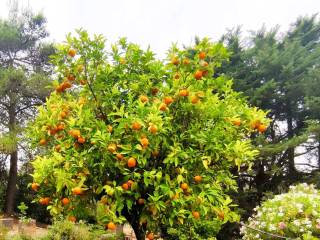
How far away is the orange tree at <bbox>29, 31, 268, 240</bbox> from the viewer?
13.9 feet

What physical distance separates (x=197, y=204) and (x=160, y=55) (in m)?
2.25

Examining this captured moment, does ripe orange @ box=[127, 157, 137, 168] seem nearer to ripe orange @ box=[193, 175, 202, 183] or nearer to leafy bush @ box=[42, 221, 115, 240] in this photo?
ripe orange @ box=[193, 175, 202, 183]

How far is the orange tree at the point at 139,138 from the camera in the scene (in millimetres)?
4242

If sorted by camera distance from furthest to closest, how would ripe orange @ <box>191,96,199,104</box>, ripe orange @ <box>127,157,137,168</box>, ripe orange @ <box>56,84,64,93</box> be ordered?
1. ripe orange @ <box>56,84,64,93</box>
2. ripe orange @ <box>191,96,199,104</box>
3. ripe orange @ <box>127,157,137,168</box>

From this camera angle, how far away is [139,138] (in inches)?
165

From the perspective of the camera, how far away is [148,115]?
4.21 m

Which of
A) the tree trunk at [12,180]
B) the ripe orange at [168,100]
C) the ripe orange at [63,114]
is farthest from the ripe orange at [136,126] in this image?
the tree trunk at [12,180]

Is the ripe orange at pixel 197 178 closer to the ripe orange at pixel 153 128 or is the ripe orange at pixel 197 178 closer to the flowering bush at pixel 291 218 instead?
the ripe orange at pixel 153 128

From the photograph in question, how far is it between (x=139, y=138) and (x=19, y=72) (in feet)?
40.9

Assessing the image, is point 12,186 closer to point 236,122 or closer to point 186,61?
point 186,61

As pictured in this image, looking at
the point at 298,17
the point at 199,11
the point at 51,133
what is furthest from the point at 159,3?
the point at 298,17

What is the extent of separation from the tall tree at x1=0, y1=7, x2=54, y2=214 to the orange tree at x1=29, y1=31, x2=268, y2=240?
1018 cm

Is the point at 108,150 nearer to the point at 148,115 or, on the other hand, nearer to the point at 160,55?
the point at 148,115

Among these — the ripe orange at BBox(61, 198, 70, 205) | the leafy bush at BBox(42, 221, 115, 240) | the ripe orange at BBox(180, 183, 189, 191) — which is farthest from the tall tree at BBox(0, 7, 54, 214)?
the ripe orange at BBox(180, 183, 189, 191)
